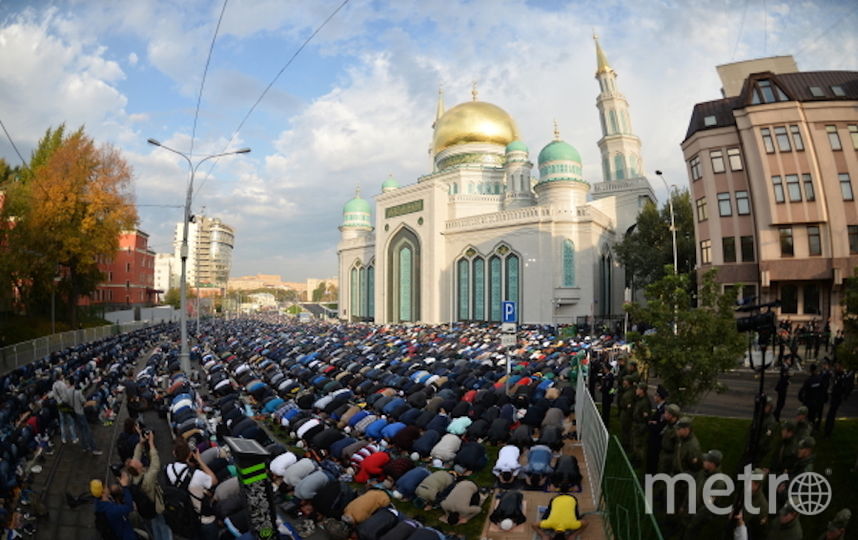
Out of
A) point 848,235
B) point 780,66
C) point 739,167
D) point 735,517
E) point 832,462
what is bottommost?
point 832,462

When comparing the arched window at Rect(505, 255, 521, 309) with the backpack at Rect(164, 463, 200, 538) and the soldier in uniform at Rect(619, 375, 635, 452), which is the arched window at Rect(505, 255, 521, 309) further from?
the backpack at Rect(164, 463, 200, 538)

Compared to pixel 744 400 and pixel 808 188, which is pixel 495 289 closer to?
pixel 808 188

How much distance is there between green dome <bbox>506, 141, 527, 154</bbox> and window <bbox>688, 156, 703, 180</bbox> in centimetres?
2035

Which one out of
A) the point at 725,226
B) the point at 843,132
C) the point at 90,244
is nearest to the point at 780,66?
the point at 843,132

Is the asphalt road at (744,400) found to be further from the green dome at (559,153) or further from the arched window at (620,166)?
the arched window at (620,166)

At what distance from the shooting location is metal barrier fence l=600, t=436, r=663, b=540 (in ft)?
13.6

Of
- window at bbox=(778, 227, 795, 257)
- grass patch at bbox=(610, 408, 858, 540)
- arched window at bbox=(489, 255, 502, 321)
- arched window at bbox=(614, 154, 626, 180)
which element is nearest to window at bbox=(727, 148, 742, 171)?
window at bbox=(778, 227, 795, 257)

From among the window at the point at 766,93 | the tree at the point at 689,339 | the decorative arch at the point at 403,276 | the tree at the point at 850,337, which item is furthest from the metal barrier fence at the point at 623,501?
the decorative arch at the point at 403,276

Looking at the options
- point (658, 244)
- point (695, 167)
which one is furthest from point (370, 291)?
point (695, 167)

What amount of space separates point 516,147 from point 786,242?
24.8 meters

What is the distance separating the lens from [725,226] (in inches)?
781

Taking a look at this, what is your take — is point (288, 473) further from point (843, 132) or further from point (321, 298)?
point (321, 298)

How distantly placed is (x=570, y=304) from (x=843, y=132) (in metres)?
17.6

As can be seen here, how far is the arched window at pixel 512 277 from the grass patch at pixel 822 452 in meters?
23.5
